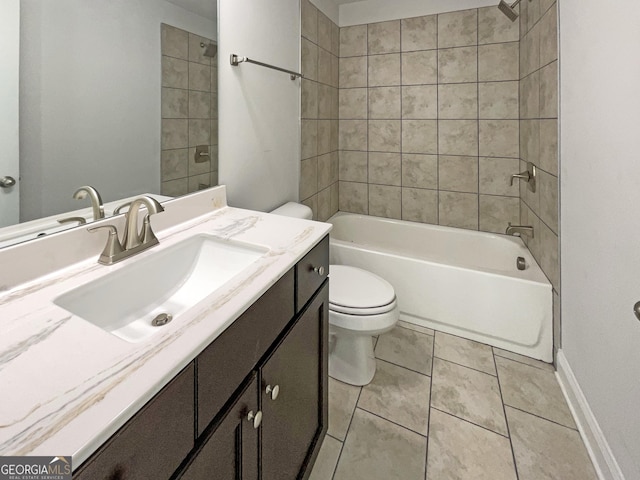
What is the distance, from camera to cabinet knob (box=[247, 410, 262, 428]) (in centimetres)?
71

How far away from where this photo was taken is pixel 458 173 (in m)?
2.57

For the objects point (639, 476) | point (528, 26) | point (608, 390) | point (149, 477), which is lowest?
point (639, 476)

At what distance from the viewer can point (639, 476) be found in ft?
3.14

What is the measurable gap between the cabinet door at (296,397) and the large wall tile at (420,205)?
1832 millimetres

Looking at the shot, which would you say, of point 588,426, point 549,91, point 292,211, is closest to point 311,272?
point 292,211

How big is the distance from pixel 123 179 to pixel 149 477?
85 centimetres

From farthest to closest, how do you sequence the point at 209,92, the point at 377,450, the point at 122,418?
the point at 209,92, the point at 377,450, the point at 122,418

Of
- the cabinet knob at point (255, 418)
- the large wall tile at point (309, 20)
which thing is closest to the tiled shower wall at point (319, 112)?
the large wall tile at point (309, 20)

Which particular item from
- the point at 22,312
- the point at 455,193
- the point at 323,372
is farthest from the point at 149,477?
the point at 455,193

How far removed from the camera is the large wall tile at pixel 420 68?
251 cm

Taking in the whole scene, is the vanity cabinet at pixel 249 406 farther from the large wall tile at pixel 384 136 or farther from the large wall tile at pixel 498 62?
the large wall tile at pixel 498 62

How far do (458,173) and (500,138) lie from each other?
368 mm

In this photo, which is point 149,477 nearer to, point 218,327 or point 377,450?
point 218,327

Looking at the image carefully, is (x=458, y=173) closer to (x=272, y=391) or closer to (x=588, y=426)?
(x=588, y=426)
